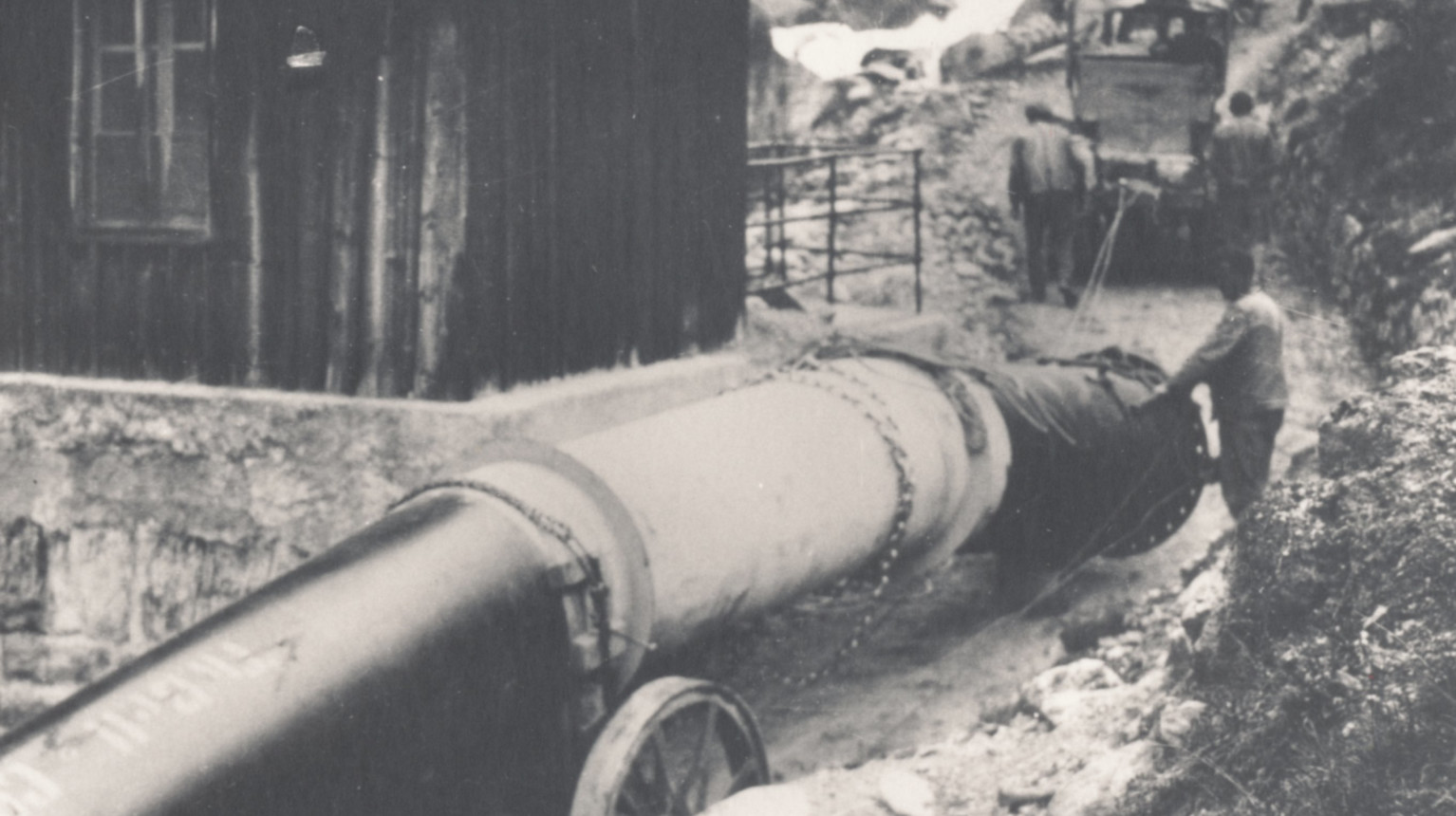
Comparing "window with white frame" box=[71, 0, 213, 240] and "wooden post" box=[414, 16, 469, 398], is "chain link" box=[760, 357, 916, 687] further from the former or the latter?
"window with white frame" box=[71, 0, 213, 240]

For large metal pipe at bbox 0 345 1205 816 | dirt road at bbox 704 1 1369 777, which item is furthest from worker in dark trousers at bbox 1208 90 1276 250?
large metal pipe at bbox 0 345 1205 816

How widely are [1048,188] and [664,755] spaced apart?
8744 millimetres

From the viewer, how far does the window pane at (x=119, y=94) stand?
22.4 ft

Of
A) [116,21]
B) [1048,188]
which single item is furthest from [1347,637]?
[1048,188]

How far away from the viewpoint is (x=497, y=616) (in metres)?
4.17

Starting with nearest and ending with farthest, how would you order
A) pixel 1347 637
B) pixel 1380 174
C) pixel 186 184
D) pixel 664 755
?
pixel 1347 637 → pixel 664 755 → pixel 186 184 → pixel 1380 174

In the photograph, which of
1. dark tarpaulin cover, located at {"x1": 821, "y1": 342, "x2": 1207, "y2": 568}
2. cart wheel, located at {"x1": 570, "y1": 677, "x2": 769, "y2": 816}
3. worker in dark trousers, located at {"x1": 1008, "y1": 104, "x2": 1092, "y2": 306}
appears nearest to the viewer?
cart wheel, located at {"x1": 570, "y1": 677, "x2": 769, "y2": 816}

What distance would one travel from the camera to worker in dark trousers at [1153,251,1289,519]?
276 inches

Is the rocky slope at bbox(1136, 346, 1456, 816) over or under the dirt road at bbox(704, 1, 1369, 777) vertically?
over

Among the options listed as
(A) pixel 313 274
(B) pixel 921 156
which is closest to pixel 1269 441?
(A) pixel 313 274

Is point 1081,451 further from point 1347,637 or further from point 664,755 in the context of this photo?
point 664,755

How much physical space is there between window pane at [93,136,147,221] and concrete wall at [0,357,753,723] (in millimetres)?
839

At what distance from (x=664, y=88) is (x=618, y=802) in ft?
14.8

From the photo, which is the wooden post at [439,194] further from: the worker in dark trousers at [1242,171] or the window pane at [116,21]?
the worker in dark trousers at [1242,171]
